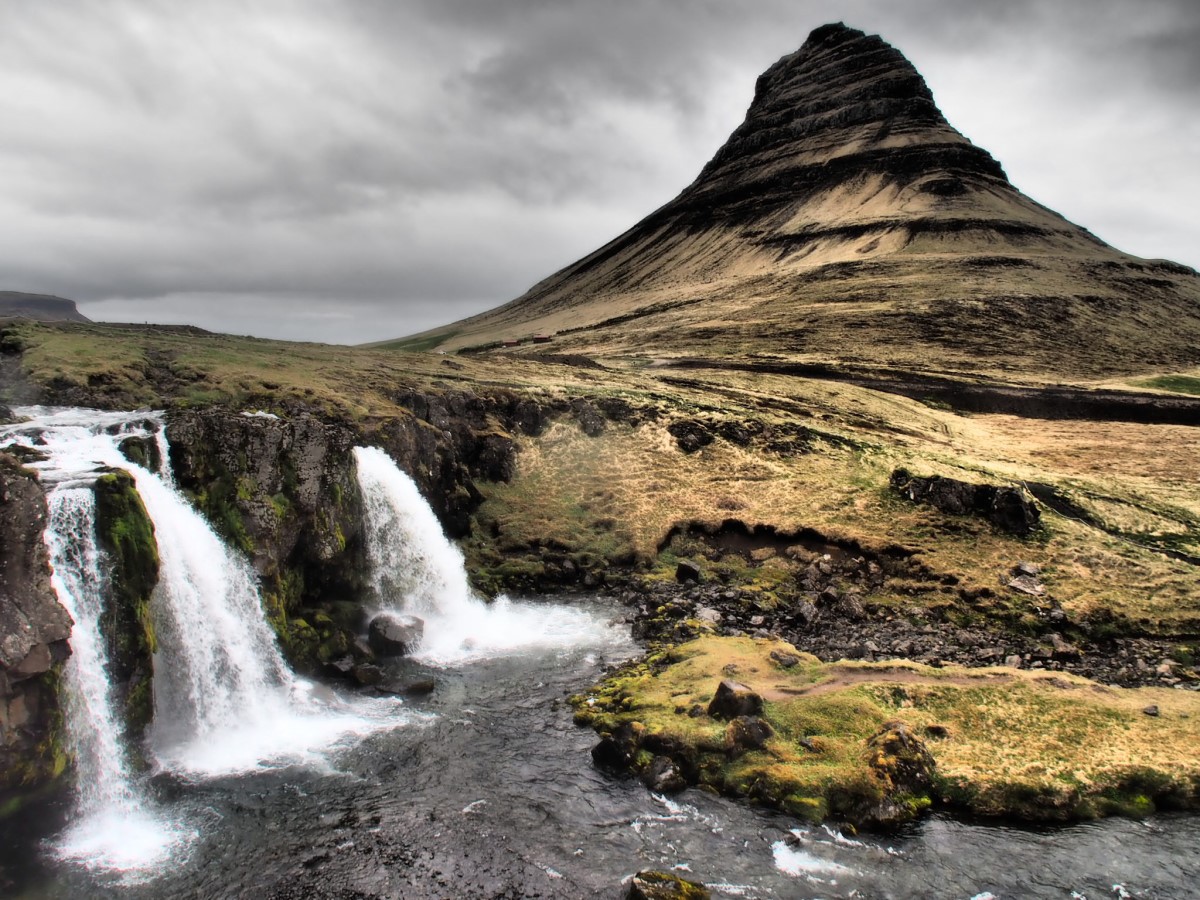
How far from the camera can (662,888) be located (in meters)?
17.2

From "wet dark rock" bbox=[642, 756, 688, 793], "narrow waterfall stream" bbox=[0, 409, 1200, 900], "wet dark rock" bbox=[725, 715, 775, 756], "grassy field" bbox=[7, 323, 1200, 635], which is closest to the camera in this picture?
"narrow waterfall stream" bbox=[0, 409, 1200, 900]

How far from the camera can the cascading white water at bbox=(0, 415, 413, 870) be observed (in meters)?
20.2

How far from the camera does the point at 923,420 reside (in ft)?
241

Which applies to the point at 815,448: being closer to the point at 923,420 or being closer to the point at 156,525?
the point at 923,420

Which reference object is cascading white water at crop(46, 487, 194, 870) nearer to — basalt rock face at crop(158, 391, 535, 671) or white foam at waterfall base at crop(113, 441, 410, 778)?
A: white foam at waterfall base at crop(113, 441, 410, 778)

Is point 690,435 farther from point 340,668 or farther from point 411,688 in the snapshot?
point 340,668

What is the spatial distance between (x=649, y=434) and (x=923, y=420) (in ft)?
107

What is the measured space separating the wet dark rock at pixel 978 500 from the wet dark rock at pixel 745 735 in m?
26.6

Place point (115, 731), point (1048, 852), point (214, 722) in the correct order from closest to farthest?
1. point (1048, 852)
2. point (115, 731)
3. point (214, 722)

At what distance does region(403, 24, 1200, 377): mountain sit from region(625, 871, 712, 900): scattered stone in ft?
292

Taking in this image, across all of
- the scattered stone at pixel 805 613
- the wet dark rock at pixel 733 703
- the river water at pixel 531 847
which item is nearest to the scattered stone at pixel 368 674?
the river water at pixel 531 847

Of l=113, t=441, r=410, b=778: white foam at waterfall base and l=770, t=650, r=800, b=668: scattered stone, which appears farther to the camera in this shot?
l=770, t=650, r=800, b=668: scattered stone

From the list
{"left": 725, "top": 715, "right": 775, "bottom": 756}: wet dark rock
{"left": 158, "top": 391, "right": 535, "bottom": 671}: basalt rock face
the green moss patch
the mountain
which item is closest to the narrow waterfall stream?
the green moss patch

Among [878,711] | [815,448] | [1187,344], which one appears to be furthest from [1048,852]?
[1187,344]
